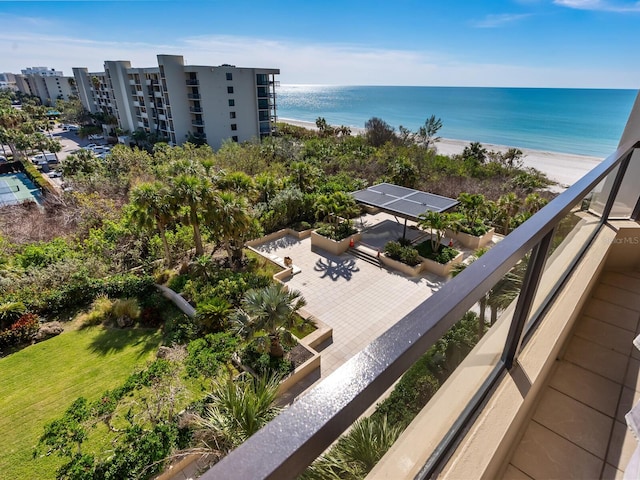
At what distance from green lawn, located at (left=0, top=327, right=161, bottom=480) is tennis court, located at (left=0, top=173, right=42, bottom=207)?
22509 mm

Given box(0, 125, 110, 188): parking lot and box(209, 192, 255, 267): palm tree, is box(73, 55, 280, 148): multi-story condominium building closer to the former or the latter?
box(0, 125, 110, 188): parking lot

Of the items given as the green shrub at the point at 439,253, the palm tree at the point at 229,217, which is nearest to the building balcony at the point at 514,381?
the green shrub at the point at 439,253

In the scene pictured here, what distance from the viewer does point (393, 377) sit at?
0.87 m

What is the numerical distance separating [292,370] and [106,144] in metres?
58.4

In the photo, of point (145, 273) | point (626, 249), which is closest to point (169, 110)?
point (145, 273)

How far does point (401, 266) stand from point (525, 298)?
13606mm

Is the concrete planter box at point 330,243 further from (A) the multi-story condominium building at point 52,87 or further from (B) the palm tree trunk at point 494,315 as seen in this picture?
(A) the multi-story condominium building at point 52,87

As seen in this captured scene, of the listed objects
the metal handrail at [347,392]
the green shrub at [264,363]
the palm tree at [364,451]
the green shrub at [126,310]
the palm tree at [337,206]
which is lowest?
the green shrub at [126,310]

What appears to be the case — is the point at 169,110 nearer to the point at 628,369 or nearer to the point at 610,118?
the point at 628,369

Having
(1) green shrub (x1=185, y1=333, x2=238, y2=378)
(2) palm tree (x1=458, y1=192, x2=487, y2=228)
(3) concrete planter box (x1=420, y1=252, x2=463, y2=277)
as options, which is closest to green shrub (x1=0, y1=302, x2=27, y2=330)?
(1) green shrub (x1=185, y1=333, x2=238, y2=378)

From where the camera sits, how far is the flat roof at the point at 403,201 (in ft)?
54.4

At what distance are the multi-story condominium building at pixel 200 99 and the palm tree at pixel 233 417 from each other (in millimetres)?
36346

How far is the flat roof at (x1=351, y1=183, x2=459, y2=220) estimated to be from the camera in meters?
16.6

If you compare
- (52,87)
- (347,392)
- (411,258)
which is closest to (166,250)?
(411,258)
